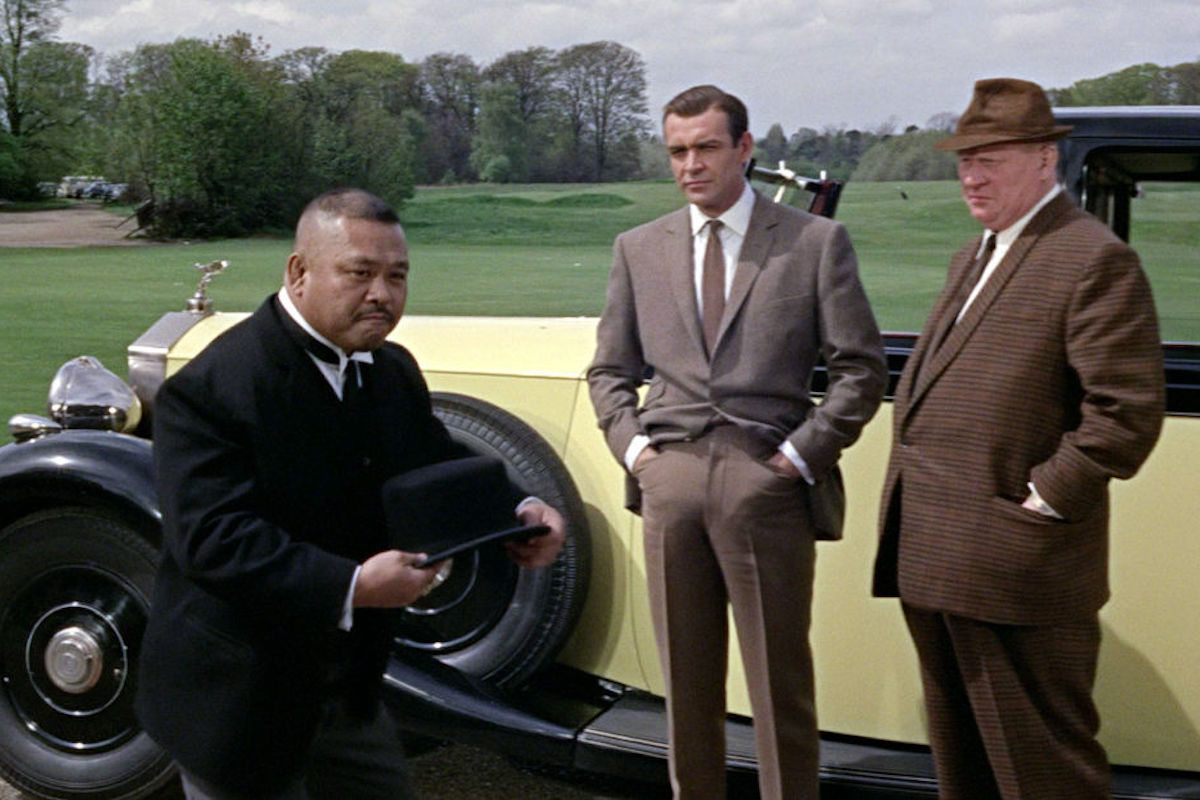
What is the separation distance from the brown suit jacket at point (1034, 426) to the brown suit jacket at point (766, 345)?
0.27 metres

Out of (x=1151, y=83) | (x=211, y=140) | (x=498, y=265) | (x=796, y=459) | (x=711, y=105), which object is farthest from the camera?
(x=211, y=140)

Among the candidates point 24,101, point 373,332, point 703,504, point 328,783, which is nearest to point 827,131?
point 703,504

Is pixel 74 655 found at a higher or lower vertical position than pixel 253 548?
lower

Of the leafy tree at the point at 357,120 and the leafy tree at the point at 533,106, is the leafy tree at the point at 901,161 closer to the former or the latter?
the leafy tree at the point at 533,106

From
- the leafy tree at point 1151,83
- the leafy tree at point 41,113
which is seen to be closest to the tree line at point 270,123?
the leafy tree at point 41,113

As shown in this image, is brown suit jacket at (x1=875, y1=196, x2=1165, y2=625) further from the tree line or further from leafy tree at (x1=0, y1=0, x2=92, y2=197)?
leafy tree at (x1=0, y1=0, x2=92, y2=197)

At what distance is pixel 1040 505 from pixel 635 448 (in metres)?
0.96

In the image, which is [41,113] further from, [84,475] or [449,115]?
[84,475]

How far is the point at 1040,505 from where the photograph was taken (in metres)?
2.36

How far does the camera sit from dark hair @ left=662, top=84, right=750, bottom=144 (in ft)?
9.67

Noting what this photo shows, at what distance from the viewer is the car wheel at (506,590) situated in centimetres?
335

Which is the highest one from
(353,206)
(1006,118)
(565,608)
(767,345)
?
(1006,118)

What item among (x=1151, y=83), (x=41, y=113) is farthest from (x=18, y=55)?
(x=1151, y=83)

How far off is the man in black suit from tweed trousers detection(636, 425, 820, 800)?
920mm
